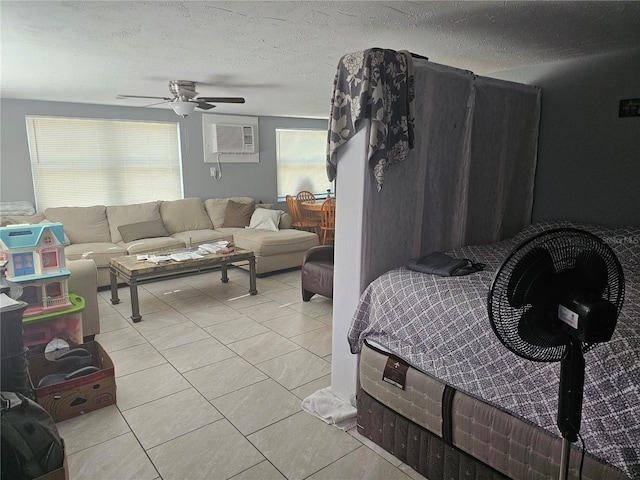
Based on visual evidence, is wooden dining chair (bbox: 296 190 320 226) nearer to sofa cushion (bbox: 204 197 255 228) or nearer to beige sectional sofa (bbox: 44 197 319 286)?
beige sectional sofa (bbox: 44 197 319 286)

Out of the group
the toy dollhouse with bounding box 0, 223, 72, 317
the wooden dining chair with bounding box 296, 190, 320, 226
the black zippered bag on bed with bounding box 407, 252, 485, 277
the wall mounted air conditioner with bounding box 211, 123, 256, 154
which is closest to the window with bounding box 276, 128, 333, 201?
the wooden dining chair with bounding box 296, 190, 320, 226

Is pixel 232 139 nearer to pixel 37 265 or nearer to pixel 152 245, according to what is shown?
pixel 152 245

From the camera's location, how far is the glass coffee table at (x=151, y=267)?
373 cm

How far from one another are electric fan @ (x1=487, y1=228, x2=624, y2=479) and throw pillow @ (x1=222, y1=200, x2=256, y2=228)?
16.3 ft

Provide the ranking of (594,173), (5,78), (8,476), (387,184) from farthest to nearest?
(5,78) → (594,173) → (387,184) → (8,476)

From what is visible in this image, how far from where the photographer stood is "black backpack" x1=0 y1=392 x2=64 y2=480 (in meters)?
1.48

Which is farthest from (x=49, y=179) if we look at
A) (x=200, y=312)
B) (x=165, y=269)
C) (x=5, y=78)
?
(x=200, y=312)

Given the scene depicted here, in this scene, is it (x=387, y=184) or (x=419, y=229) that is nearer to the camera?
(x=387, y=184)

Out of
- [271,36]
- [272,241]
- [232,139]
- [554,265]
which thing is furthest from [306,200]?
[554,265]

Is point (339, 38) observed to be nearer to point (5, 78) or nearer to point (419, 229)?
point (419, 229)

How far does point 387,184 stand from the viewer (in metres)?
2.28

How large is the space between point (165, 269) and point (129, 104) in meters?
2.38

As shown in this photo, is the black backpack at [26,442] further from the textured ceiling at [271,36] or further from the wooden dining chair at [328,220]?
the wooden dining chair at [328,220]

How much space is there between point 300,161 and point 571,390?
249 inches
